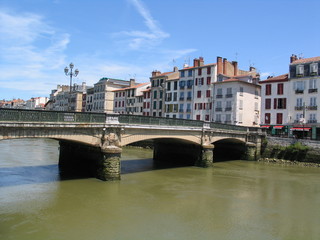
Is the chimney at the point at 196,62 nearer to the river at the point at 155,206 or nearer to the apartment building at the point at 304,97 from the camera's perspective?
the apartment building at the point at 304,97

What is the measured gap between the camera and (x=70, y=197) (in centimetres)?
1647

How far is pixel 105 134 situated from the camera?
20.0 meters

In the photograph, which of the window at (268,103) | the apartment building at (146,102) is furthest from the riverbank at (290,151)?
the apartment building at (146,102)

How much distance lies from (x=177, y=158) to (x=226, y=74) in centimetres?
2292

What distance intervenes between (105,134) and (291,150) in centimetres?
2436

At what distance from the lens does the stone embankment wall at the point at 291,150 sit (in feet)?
111

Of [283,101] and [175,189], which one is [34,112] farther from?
[283,101]

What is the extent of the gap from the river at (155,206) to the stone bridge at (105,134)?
5.67ft

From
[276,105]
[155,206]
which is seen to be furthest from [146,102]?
[155,206]

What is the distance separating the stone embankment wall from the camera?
33.9m

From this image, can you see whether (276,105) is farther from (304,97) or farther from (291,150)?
(291,150)

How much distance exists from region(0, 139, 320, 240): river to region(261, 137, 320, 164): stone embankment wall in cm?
947

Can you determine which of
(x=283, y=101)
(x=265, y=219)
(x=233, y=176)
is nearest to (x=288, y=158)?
(x=283, y=101)

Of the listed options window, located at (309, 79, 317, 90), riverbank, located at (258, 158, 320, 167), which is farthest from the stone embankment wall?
window, located at (309, 79, 317, 90)
